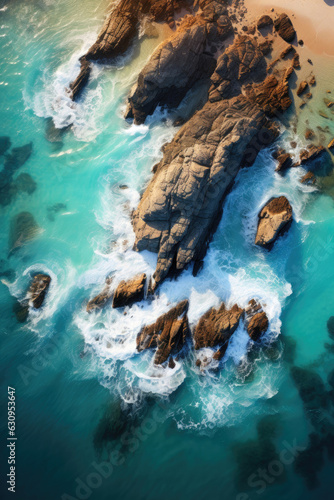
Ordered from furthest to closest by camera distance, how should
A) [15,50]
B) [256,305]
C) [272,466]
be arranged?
[15,50] → [256,305] → [272,466]

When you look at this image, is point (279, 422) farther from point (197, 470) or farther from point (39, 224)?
point (39, 224)

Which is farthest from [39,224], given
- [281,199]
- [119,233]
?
[281,199]

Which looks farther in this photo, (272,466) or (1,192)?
(1,192)

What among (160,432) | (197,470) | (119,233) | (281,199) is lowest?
(197,470)

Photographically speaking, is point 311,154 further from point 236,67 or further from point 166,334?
point 166,334

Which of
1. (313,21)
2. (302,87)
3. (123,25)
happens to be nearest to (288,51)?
(302,87)

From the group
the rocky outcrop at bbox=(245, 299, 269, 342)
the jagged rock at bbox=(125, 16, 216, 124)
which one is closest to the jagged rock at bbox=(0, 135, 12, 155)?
the jagged rock at bbox=(125, 16, 216, 124)

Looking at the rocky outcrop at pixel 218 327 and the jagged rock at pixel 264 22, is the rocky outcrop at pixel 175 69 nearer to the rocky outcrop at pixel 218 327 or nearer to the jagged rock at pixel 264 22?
the jagged rock at pixel 264 22
